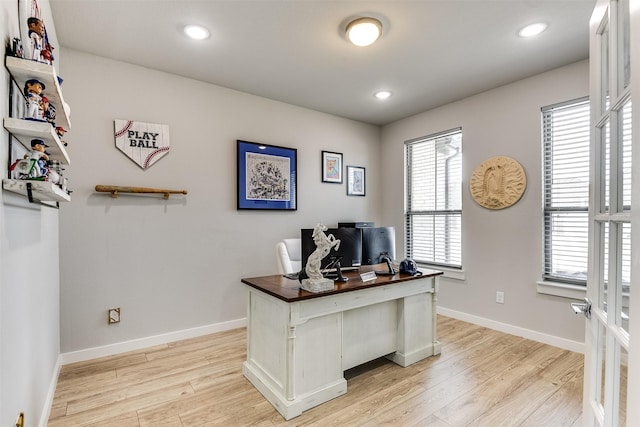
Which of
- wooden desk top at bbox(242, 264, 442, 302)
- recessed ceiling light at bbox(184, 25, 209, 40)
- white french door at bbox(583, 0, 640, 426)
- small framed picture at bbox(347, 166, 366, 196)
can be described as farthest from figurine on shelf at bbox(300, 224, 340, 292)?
small framed picture at bbox(347, 166, 366, 196)

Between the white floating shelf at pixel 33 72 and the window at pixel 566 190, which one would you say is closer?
the white floating shelf at pixel 33 72

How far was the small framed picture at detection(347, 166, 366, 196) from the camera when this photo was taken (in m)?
4.35

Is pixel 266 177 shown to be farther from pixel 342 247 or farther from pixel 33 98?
pixel 33 98

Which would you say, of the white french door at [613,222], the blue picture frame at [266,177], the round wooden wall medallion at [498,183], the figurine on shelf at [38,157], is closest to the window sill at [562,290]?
the round wooden wall medallion at [498,183]

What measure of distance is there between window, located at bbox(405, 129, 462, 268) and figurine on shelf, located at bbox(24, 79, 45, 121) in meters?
3.72

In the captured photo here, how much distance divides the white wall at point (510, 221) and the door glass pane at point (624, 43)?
86.1 inches

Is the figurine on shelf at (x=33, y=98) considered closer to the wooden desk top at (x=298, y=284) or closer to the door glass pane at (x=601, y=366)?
the wooden desk top at (x=298, y=284)

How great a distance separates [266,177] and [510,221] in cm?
265

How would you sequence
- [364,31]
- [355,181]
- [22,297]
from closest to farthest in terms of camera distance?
[22,297], [364,31], [355,181]

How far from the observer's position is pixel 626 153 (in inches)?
36.7

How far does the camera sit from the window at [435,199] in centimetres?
374

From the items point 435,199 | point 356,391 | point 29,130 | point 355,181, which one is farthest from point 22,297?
point 435,199

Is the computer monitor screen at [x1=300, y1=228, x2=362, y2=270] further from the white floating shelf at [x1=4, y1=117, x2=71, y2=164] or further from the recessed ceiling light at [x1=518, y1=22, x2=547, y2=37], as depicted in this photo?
the recessed ceiling light at [x1=518, y1=22, x2=547, y2=37]

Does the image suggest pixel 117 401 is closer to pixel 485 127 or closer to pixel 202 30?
pixel 202 30
